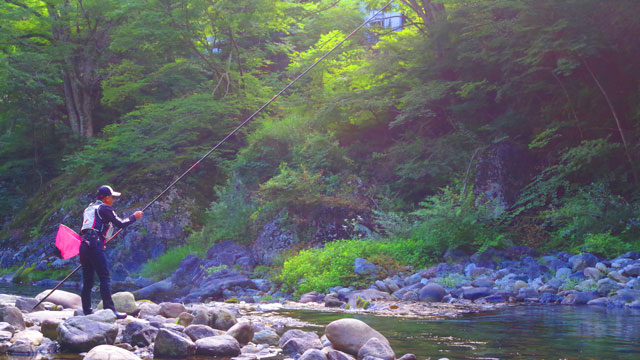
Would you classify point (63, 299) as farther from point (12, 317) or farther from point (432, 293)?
point (432, 293)

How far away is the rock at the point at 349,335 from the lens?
15.4 ft

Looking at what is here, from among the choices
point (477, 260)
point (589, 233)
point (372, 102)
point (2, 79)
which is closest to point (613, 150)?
point (589, 233)

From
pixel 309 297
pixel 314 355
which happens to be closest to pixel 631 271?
pixel 309 297

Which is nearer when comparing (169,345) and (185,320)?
(169,345)

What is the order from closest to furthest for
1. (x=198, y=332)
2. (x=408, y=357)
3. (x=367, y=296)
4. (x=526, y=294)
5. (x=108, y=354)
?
(x=108, y=354) → (x=408, y=357) → (x=198, y=332) → (x=526, y=294) → (x=367, y=296)

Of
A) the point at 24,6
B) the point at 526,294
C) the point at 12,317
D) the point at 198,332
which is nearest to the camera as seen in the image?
the point at 198,332

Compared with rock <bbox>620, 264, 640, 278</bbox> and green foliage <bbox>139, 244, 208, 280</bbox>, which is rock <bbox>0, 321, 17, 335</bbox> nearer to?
rock <bbox>620, 264, 640, 278</bbox>

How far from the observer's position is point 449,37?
43.6 feet

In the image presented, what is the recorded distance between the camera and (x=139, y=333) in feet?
16.8

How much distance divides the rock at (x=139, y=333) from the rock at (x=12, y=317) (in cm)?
108

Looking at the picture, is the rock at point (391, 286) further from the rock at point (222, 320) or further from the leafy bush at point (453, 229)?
the rock at point (222, 320)

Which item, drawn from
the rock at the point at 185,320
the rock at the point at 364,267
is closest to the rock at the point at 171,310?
the rock at the point at 185,320

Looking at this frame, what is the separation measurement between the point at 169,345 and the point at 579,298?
5612mm

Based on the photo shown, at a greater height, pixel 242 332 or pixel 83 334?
pixel 83 334
